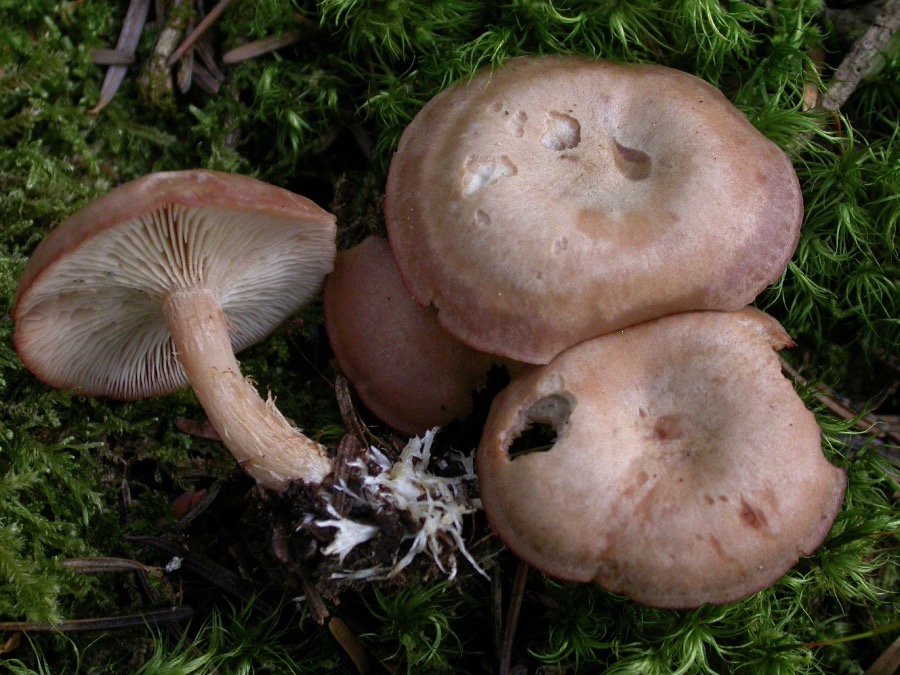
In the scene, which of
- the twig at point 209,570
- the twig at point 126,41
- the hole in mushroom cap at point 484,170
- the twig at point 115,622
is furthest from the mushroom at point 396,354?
the twig at point 126,41

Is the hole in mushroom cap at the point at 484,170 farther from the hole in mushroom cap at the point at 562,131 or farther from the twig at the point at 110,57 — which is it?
the twig at the point at 110,57

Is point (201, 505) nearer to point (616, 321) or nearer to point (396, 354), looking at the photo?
point (396, 354)

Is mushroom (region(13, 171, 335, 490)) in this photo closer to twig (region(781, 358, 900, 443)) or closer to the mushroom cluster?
the mushroom cluster

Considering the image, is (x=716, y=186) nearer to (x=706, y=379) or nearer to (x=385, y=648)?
(x=706, y=379)

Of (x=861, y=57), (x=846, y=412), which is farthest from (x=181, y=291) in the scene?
(x=861, y=57)

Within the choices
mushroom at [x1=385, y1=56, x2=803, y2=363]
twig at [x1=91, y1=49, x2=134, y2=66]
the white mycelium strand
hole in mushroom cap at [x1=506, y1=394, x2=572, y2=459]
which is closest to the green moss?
twig at [x1=91, y1=49, x2=134, y2=66]

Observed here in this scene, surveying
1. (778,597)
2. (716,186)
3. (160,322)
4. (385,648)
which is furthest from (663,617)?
(160,322)

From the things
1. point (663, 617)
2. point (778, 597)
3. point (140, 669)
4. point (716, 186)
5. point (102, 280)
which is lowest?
point (778, 597)
